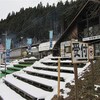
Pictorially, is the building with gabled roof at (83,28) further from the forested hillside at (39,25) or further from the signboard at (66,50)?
the forested hillside at (39,25)

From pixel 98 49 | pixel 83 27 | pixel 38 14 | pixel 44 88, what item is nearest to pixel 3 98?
pixel 44 88

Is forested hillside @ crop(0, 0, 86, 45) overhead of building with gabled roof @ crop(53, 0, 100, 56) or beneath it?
overhead

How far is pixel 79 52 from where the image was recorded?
259 inches

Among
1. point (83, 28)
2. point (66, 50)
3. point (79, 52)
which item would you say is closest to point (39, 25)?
point (83, 28)

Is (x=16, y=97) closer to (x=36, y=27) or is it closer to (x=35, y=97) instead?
(x=35, y=97)

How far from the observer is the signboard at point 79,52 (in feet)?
21.2

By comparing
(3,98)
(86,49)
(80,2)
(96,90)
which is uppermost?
(80,2)

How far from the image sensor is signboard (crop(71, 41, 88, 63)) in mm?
6463

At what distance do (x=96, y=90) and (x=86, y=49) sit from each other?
5.64 ft

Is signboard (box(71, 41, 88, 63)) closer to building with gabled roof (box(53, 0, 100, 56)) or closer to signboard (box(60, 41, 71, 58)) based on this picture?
signboard (box(60, 41, 71, 58))

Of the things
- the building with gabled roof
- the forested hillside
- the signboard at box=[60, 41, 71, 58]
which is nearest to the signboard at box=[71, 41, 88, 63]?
the signboard at box=[60, 41, 71, 58]

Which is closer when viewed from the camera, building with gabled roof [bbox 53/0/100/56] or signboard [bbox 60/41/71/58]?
signboard [bbox 60/41/71/58]

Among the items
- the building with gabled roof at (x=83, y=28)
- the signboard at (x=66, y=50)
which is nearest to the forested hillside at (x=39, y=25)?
the building with gabled roof at (x=83, y=28)

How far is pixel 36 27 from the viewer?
80500 mm
